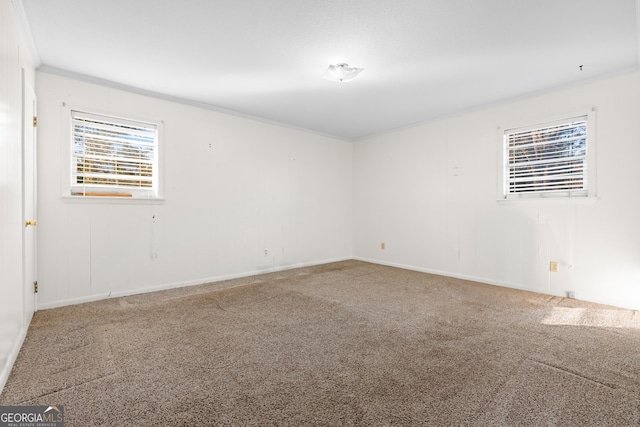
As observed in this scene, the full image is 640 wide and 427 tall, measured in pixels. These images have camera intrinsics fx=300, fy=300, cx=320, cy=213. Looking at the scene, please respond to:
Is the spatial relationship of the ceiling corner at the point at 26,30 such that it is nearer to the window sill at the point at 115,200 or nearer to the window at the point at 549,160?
the window sill at the point at 115,200

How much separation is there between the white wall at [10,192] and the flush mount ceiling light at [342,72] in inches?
92.4

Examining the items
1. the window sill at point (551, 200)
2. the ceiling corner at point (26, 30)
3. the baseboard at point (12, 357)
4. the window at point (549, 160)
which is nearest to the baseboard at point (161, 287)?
the baseboard at point (12, 357)

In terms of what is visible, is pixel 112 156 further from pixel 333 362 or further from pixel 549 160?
pixel 549 160

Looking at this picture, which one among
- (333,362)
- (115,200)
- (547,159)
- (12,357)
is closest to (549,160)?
(547,159)

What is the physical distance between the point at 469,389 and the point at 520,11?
253 centimetres

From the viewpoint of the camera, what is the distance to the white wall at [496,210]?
10.2 ft

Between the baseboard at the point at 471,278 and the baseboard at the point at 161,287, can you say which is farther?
the baseboard at the point at 471,278

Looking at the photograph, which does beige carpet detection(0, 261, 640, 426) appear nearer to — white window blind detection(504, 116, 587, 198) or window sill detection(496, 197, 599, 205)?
window sill detection(496, 197, 599, 205)

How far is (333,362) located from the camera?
1.97 metres

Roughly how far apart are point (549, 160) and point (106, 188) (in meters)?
5.21

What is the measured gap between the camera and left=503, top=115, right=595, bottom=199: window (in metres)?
3.40

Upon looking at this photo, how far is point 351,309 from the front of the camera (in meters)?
3.05

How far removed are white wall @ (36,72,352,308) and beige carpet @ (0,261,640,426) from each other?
460 mm

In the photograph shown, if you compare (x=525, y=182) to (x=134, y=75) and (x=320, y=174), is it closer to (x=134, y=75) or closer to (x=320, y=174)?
(x=320, y=174)
